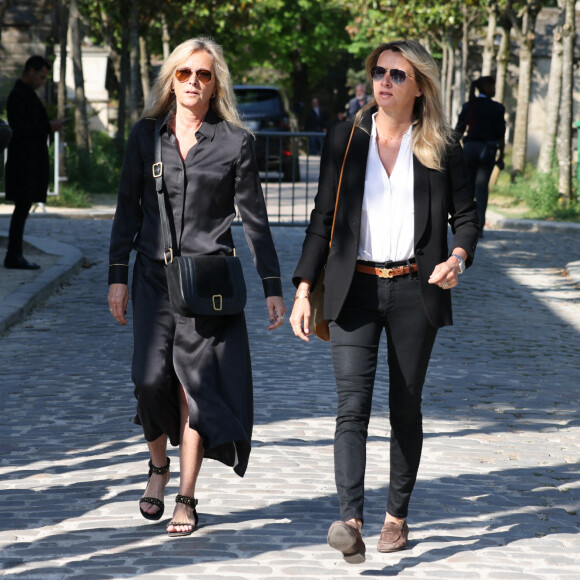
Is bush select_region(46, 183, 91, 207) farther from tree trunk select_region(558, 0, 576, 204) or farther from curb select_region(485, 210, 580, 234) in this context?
tree trunk select_region(558, 0, 576, 204)

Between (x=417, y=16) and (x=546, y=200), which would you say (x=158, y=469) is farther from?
(x=417, y=16)

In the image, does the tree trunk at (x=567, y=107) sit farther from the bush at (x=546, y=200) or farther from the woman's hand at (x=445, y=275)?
the woman's hand at (x=445, y=275)

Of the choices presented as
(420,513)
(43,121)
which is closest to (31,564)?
(420,513)

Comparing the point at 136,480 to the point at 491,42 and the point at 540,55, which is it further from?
the point at 540,55

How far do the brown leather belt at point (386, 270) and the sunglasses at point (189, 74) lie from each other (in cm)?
93

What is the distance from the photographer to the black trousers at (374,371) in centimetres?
440

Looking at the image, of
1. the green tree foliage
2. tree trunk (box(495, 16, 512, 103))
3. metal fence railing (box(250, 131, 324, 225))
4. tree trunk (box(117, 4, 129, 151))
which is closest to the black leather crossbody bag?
metal fence railing (box(250, 131, 324, 225))

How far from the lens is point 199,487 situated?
5.53 metres

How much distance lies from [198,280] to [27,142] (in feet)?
25.9

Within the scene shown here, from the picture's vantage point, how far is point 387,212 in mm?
4531

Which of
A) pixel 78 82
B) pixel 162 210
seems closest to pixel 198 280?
pixel 162 210

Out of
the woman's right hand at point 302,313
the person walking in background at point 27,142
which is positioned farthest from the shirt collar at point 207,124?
the person walking in background at point 27,142

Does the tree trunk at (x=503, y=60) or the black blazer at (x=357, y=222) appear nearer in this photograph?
the black blazer at (x=357, y=222)

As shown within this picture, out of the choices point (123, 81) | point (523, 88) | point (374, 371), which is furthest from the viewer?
point (123, 81)
